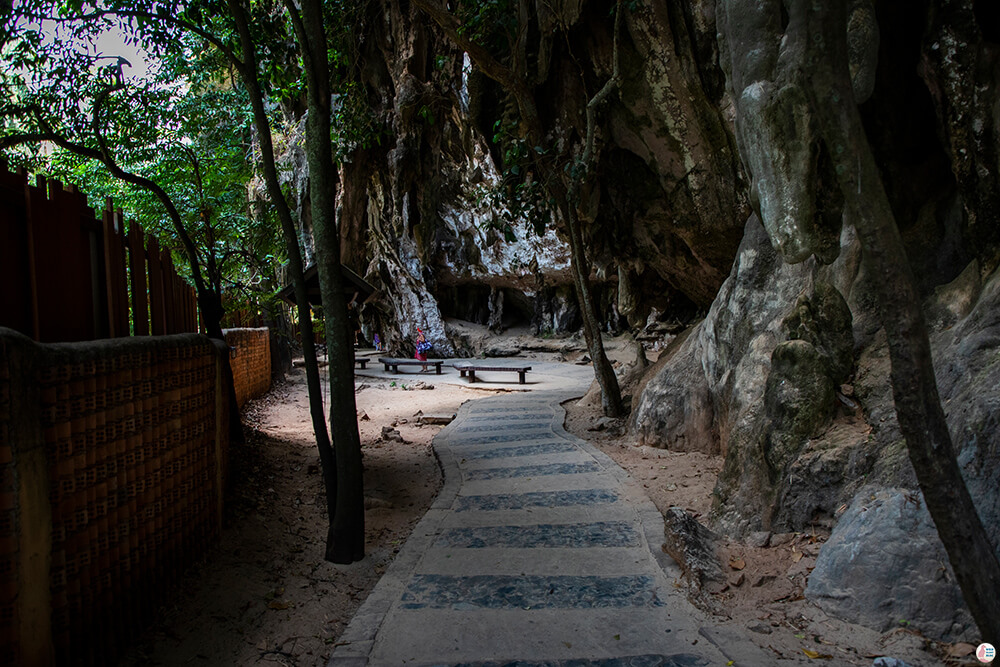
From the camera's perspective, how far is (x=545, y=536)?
4.71m

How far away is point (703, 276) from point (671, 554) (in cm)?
700

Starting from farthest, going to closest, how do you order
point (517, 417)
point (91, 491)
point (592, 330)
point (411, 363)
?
point (411, 363)
point (517, 417)
point (592, 330)
point (91, 491)

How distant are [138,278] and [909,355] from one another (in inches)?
169

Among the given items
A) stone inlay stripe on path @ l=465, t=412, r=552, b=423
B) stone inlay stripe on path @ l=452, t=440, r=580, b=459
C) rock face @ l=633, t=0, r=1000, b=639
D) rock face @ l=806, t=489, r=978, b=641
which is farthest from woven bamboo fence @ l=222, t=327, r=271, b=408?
rock face @ l=806, t=489, r=978, b=641

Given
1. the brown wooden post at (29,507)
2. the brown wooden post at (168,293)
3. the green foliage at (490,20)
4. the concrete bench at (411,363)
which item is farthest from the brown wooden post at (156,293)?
the concrete bench at (411,363)

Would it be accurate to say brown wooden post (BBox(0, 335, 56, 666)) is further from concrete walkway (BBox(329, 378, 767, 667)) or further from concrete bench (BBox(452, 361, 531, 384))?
concrete bench (BBox(452, 361, 531, 384))

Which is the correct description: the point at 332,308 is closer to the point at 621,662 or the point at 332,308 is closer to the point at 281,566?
the point at 281,566

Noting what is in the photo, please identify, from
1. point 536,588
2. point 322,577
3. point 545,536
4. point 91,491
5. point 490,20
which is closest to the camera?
point 91,491

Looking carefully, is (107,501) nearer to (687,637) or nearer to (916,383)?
(687,637)

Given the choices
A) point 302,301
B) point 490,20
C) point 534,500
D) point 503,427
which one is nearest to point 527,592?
point 534,500

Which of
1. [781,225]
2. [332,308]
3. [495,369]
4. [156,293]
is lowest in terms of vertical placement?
[495,369]

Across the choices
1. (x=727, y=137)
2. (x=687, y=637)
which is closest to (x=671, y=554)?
(x=687, y=637)

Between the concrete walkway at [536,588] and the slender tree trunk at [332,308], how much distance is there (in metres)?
0.51

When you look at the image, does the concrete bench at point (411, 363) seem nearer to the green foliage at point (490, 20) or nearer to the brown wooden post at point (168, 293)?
the green foliage at point (490, 20)
